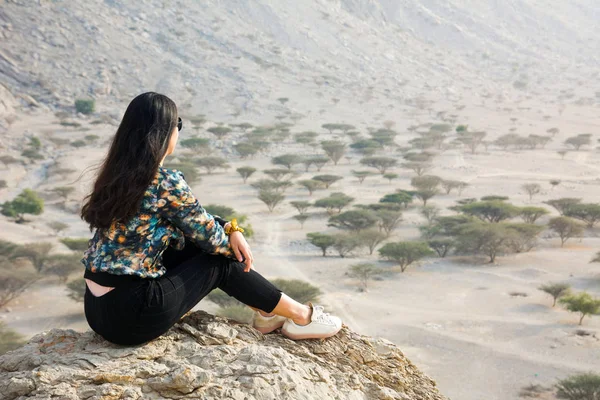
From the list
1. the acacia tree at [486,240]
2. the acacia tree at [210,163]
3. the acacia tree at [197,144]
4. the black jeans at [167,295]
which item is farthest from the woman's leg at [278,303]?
the acacia tree at [197,144]

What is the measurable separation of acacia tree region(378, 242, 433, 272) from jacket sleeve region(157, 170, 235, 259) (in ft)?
41.9

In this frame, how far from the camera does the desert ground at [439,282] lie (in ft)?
32.4

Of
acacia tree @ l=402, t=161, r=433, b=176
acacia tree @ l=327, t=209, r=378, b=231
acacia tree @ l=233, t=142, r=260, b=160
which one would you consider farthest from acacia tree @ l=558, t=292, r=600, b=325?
acacia tree @ l=233, t=142, r=260, b=160

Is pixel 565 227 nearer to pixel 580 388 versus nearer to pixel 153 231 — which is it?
pixel 580 388

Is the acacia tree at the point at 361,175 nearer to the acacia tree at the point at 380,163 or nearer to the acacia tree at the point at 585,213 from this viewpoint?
the acacia tree at the point at 380,163

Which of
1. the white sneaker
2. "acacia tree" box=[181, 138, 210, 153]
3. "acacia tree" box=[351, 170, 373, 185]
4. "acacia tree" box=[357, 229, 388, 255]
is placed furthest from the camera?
"acacia tree" box=[181, 138, 210, 153]

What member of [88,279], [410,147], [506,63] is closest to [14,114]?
[410,147]

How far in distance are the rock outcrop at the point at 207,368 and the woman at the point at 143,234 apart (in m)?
0.14

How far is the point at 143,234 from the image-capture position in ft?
7.32

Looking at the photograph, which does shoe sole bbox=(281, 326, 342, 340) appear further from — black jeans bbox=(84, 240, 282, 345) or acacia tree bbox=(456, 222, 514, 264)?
acacia tree bbox=(456, 222, 514, 264)

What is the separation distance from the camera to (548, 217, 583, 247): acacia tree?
1691cm

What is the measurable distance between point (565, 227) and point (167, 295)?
1708 centimetres

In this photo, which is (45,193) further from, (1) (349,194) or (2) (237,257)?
(2) (237,257)

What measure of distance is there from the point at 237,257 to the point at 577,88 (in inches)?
2292
